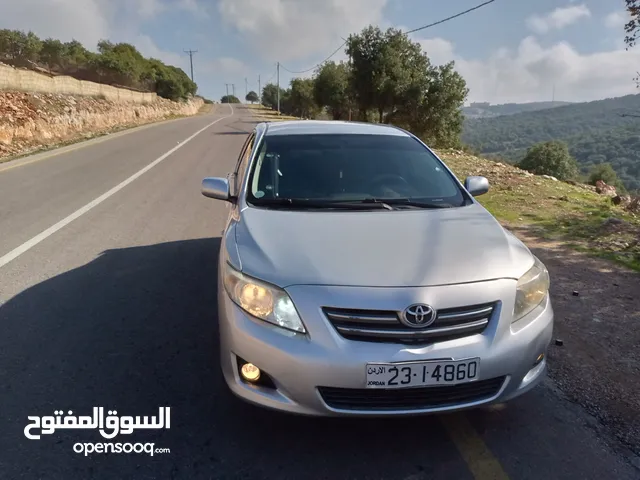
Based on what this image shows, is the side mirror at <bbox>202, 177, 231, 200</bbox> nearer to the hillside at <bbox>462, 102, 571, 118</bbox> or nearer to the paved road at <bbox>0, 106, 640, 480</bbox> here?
the paved road at <bbox>0, 106, 640, 480</bbox>

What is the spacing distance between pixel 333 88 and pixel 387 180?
128 feet

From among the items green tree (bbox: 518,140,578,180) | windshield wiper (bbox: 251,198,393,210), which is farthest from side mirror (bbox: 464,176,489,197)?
green tree (bbox: 518,140,578,180)

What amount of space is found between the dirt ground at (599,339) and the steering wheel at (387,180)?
1.66m

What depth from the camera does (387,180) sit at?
389 centimetres

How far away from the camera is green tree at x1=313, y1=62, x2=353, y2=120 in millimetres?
40438

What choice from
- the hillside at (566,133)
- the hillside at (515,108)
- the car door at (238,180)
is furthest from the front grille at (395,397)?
the hillside at (515,108)

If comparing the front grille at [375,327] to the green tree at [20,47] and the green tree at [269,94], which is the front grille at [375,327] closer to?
the green tree at [20,47]

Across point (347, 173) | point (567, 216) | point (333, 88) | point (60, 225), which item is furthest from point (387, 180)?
point (333, 88)

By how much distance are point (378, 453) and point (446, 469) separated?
1.10ft

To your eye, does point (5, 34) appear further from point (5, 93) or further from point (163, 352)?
point (163, 352)

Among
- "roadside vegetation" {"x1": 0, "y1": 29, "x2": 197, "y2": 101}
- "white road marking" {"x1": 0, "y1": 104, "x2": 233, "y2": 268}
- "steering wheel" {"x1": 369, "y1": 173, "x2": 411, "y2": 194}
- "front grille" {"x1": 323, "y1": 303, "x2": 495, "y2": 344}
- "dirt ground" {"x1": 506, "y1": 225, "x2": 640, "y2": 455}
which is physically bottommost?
"white road marking" {"x1": 0, "y1": 104, "x2": 233, "y2": 268}

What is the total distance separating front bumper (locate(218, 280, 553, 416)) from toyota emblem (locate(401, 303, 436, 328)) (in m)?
0.04

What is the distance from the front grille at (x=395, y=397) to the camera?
7.80ft

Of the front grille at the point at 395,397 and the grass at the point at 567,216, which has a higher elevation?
the front grille at the point at 395,397
